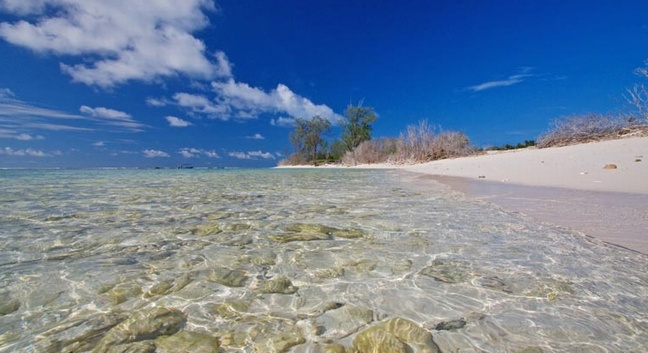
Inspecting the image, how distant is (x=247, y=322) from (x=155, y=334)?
472mm

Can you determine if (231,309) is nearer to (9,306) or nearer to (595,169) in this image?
(9,306)

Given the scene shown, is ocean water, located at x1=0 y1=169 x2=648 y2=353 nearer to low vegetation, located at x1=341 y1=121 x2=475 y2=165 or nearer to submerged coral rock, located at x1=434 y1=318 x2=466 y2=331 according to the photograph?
submerged coral rock, located at x1=434 y1=318 x2=466 y2=331

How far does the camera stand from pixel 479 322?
1641mm

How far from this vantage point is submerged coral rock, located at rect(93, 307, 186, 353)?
4.88 ft

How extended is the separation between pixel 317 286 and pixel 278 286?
0.28 m

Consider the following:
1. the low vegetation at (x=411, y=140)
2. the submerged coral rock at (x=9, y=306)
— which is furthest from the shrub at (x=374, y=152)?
the submerged coral rock at (x=9, y=306)

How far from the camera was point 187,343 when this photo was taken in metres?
1.48

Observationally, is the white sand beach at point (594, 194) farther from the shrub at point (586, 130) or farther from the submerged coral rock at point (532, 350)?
the shrub at point (586, 130)

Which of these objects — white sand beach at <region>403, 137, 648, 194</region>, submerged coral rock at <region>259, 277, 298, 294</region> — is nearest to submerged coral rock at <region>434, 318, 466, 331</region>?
submerged coral rock at <region>259, 277, 298, 294</region>

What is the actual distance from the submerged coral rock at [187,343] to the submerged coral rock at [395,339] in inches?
28.5

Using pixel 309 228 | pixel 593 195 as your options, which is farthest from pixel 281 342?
pixel 593 195

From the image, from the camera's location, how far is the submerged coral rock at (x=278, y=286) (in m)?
2.05

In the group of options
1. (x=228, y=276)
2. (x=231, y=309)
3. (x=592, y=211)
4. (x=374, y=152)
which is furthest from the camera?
(x=374, y=152)

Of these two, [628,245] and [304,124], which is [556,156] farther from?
[304,124]
